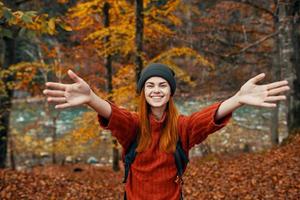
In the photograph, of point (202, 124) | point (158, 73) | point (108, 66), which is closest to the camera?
point (202, 124)

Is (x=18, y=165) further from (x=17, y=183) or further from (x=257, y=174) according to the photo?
(x=257, y=174)

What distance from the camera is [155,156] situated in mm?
3348

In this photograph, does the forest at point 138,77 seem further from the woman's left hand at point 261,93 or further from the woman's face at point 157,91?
the woman's left hand at point 261,93

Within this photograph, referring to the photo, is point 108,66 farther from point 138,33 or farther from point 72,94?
point 72,94

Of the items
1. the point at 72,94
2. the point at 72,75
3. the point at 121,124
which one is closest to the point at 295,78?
the point at 121,124

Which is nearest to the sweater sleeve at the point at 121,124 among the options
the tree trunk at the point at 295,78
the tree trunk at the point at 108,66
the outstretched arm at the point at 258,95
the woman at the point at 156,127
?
the woman at the point at 156,127

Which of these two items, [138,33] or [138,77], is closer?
[138,77]

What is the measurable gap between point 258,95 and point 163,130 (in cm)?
84

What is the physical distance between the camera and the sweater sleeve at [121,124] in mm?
3283

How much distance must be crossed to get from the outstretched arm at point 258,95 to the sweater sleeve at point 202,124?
0.12 m

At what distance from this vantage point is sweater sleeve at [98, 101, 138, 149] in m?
3.28

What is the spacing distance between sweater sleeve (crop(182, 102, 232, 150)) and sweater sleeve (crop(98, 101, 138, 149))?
0.43 meters

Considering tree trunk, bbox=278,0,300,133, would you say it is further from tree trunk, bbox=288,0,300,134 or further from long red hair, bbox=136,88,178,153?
long red hair, bbox=136,88,178,153

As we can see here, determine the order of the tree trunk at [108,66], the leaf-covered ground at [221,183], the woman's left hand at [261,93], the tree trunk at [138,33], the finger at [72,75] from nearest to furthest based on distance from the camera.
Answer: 1. the finger at [72,75]
2. the woman's left hand at [261,93]
3. the leaf-covered ground at [221,183]
4. the tree trunk at [138,33]
5. the tree trunk at [108,66]
